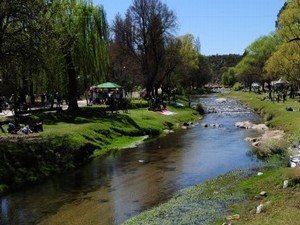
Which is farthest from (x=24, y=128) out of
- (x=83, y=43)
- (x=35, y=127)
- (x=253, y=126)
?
(x=253, y=126)

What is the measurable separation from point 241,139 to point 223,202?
22485 millimetres

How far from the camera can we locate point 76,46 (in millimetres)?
45781

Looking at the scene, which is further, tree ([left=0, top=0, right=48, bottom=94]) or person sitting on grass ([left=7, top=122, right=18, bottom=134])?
person sitting on grass ([left=7, top=122, right=18, bottom=134])

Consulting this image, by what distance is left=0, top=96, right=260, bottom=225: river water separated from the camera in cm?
1969

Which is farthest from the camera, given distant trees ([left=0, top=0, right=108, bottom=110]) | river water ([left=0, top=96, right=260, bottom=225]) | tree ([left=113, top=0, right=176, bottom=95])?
tree ([left=113, top=0, right=176, bottom=95])

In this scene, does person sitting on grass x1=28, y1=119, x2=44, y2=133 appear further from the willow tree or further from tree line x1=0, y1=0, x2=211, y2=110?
the willow tree

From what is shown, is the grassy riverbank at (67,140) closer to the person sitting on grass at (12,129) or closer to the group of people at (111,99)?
the person sitting on grass at (12,129)

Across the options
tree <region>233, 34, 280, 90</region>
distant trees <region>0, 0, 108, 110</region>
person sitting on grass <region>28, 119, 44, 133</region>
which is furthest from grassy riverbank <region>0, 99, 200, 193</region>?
tree <region>233, 34, 280, 90</region>

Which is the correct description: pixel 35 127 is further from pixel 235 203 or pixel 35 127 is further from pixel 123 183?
pixel 235 203

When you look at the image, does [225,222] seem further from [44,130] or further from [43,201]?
[44,130]

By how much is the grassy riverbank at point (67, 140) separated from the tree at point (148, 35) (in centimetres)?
2785

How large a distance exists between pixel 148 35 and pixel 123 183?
188ft

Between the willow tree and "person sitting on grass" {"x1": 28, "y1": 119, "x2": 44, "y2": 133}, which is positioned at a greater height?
the willow tree

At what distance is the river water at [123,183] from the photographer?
64.6 feet
